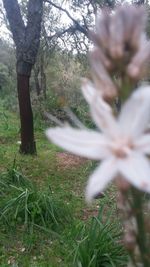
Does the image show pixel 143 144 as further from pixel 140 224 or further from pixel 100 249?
pixel 100 249

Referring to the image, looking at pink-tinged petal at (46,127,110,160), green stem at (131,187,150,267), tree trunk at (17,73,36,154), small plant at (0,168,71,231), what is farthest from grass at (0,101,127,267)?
pink-tinged petal at (46,127,110,160)

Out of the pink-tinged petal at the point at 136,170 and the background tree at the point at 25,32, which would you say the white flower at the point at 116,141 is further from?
the background tree at the point at 25,32

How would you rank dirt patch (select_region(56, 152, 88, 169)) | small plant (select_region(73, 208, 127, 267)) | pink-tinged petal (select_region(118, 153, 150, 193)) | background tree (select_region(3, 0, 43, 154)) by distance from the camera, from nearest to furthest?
pink-tinged petal (select_region(118, 153, 150, 193))
small plant (select_region(73, 208, 127, 267))
background tree (select_region(3, 0, 43, 154))
dirt patch (select_region(56, 152, 88, 169))

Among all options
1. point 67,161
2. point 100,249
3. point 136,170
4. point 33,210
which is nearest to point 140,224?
point 136,170

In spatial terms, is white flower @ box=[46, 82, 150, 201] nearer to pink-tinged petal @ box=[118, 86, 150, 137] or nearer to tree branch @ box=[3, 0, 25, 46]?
pink-tinged petal @ box=[118, 86, 150, 137]

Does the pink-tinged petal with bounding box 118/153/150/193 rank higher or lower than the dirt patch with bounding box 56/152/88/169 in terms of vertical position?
higher

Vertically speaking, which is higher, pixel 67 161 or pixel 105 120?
pixel 105 120

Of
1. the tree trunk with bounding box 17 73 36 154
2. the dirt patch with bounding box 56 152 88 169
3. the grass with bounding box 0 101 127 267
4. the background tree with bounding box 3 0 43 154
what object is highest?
the background tree with bounding box 3 0 43 154
